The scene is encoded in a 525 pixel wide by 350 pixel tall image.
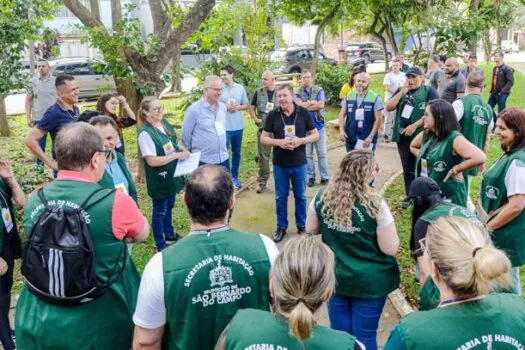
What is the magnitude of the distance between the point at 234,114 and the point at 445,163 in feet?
14.3

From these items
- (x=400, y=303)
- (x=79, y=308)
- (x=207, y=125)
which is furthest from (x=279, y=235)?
(x=79, y=308)

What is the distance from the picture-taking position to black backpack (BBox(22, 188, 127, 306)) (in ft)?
8.14

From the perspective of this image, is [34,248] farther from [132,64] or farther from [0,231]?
[132,64]

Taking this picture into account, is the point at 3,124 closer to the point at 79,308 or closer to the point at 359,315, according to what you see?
the point at 79,308

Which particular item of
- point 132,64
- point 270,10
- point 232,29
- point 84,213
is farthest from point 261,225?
point 270,10

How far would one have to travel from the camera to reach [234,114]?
8289 millimetres

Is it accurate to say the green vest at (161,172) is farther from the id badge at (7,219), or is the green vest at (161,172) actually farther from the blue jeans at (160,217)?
the id badge at (7,219)

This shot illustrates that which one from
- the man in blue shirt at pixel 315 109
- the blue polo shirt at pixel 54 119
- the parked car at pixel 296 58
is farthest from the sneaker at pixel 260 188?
the parked car at pixel 296 58

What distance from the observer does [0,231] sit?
3.40 meters

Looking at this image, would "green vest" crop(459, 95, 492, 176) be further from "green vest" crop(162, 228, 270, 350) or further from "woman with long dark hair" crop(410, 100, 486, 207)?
"green vest" crop(162, 228, 270, 350)

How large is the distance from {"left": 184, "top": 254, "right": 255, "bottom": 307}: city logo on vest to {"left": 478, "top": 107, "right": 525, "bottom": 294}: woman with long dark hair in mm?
2356

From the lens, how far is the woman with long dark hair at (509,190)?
3.73 m

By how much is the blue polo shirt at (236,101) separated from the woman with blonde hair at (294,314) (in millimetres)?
6392

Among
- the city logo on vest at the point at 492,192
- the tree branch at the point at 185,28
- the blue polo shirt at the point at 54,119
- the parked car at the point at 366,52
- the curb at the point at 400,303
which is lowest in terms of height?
the curb at the point at 400,303
